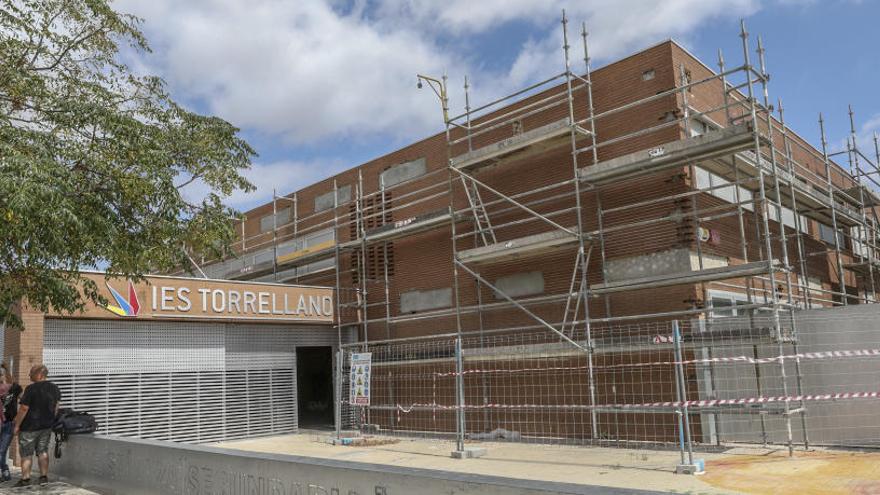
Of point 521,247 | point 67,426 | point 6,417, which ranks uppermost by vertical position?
point 521,247

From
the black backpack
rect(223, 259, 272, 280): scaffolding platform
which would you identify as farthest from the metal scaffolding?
the black backpack

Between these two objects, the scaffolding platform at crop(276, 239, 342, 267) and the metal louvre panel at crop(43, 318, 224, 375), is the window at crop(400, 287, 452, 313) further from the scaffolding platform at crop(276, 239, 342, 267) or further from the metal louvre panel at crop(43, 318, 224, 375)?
the metal louvre panel at crop(43, 318, 224, 375)

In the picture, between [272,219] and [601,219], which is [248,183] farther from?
[272,219]

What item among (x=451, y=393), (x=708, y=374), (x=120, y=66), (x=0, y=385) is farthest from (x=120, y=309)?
(x=708, y=374)

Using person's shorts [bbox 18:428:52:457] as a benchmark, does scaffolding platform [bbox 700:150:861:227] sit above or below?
above

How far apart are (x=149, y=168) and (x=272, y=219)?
15.2 meters

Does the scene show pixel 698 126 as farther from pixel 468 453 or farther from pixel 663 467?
pixel 468 453

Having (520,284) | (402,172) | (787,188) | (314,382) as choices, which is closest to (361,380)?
(520,284)

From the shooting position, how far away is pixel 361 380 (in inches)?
624

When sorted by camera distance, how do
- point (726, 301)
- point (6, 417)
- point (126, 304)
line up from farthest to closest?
point (126, 304) < point (726, 301) < point (6, 417)

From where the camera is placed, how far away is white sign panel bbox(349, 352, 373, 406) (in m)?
15.7

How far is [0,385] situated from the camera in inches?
476

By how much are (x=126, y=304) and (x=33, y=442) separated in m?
5.85

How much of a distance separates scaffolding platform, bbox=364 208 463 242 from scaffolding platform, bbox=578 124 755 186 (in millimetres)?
4116
